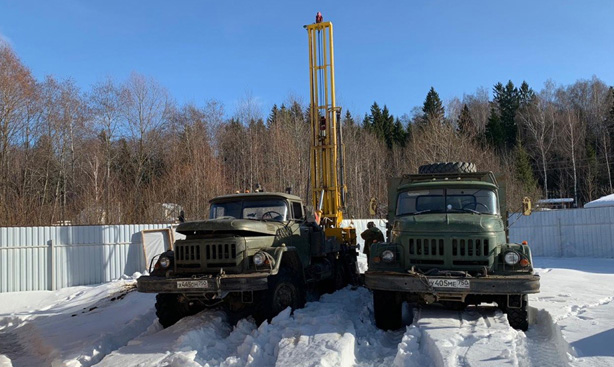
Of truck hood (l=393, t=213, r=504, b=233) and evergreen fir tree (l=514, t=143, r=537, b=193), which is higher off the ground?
evergreen fir tree (l=514, t=143, r=537, b=193)

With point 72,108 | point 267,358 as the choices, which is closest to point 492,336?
point 267,358

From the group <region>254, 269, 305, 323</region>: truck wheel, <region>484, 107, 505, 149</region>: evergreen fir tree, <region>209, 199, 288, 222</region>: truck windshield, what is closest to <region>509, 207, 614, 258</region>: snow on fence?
<region>209, 199, 288, 222</region>: truck windshield

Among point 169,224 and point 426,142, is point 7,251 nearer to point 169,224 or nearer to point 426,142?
point 169,224

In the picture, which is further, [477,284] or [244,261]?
[244,261]

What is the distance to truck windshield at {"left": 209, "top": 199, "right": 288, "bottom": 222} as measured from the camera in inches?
340

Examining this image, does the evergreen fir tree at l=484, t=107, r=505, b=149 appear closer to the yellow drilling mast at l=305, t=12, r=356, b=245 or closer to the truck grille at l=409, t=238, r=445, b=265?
the yellow drilling mast at l=305, t=12, r=356, b=245

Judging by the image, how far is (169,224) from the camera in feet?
54.6

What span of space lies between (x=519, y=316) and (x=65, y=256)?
1258 centimetres

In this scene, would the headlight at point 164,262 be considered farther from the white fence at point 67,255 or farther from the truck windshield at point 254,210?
the white fence at point 67,255

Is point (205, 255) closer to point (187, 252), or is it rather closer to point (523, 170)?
point (187, 252)

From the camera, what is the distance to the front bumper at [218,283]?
22.4 ft

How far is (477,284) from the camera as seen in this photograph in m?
6.24

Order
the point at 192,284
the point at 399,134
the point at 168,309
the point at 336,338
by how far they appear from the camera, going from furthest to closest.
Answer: the point at 399,134 → the point at 168,309 → the point at 192,284 → the point at 336,338

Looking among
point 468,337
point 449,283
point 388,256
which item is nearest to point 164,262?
point 388,256
